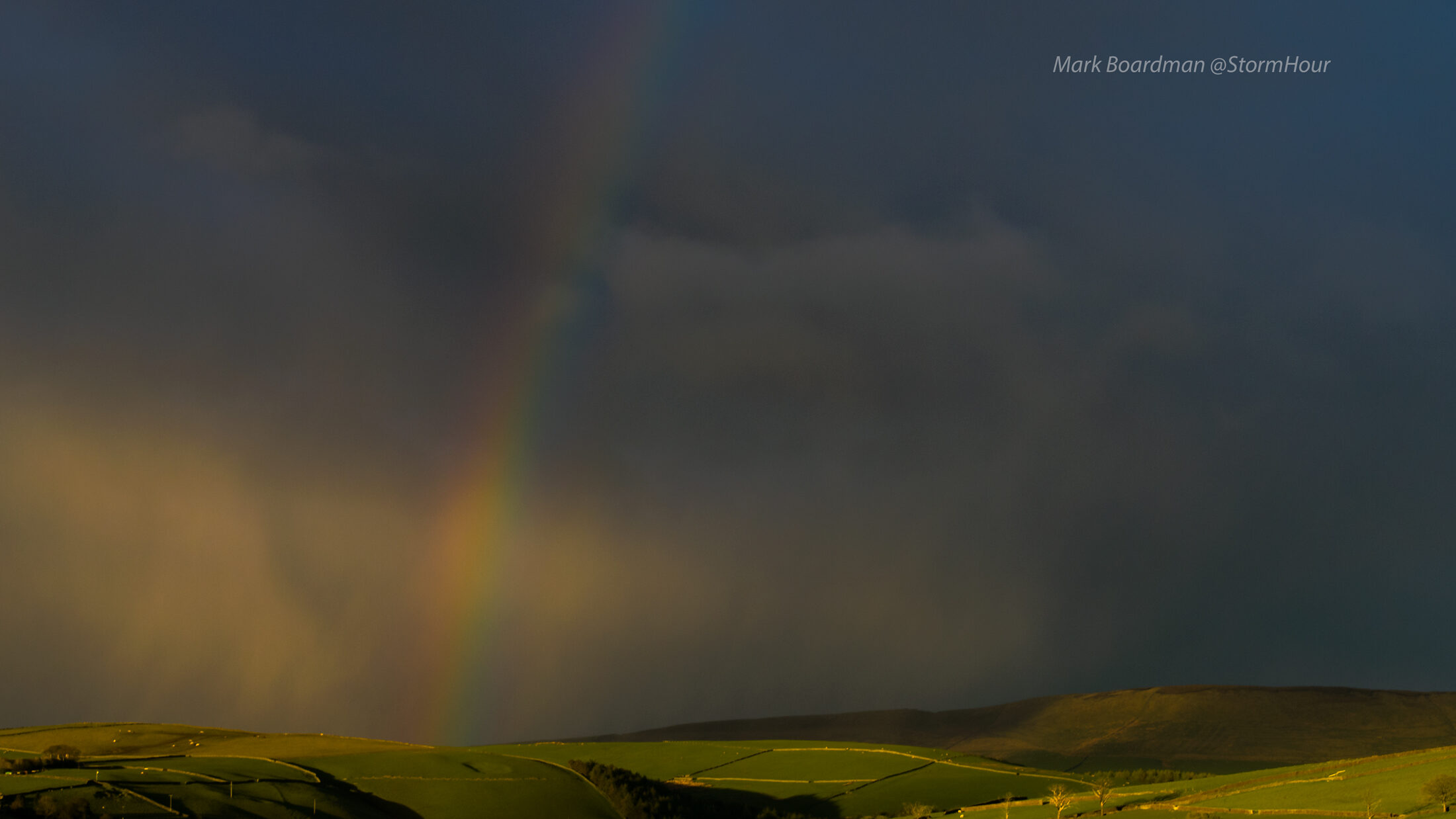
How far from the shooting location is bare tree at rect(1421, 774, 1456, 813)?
42844 mm

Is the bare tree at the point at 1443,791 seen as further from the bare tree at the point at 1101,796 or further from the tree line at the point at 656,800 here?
the tree line at the point at 656,800

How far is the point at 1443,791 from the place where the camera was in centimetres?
4334

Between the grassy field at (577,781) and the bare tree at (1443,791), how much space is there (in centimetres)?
54

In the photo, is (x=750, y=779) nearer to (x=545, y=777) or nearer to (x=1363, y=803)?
(x=545, y=777)

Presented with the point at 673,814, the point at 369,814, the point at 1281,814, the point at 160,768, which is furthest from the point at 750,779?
the point at 1281,814

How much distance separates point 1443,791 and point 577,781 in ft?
194

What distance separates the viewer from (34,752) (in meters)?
93.4

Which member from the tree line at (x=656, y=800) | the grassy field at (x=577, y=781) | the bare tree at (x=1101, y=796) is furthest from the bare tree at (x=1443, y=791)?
the tree line at (x=656, y=800)

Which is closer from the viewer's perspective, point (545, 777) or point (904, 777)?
point (545, 777)

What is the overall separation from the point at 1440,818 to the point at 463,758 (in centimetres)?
6744

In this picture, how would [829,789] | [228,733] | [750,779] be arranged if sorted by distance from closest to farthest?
[829,789] < [750,779] < [228,733]

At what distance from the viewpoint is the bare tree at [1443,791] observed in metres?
42.8

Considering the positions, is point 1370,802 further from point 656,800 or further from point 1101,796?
point 656,800

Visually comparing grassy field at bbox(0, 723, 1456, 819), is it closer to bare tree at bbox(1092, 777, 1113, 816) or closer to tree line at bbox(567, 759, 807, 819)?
bare tree at bbox(1092, 777, 1113, 816)
